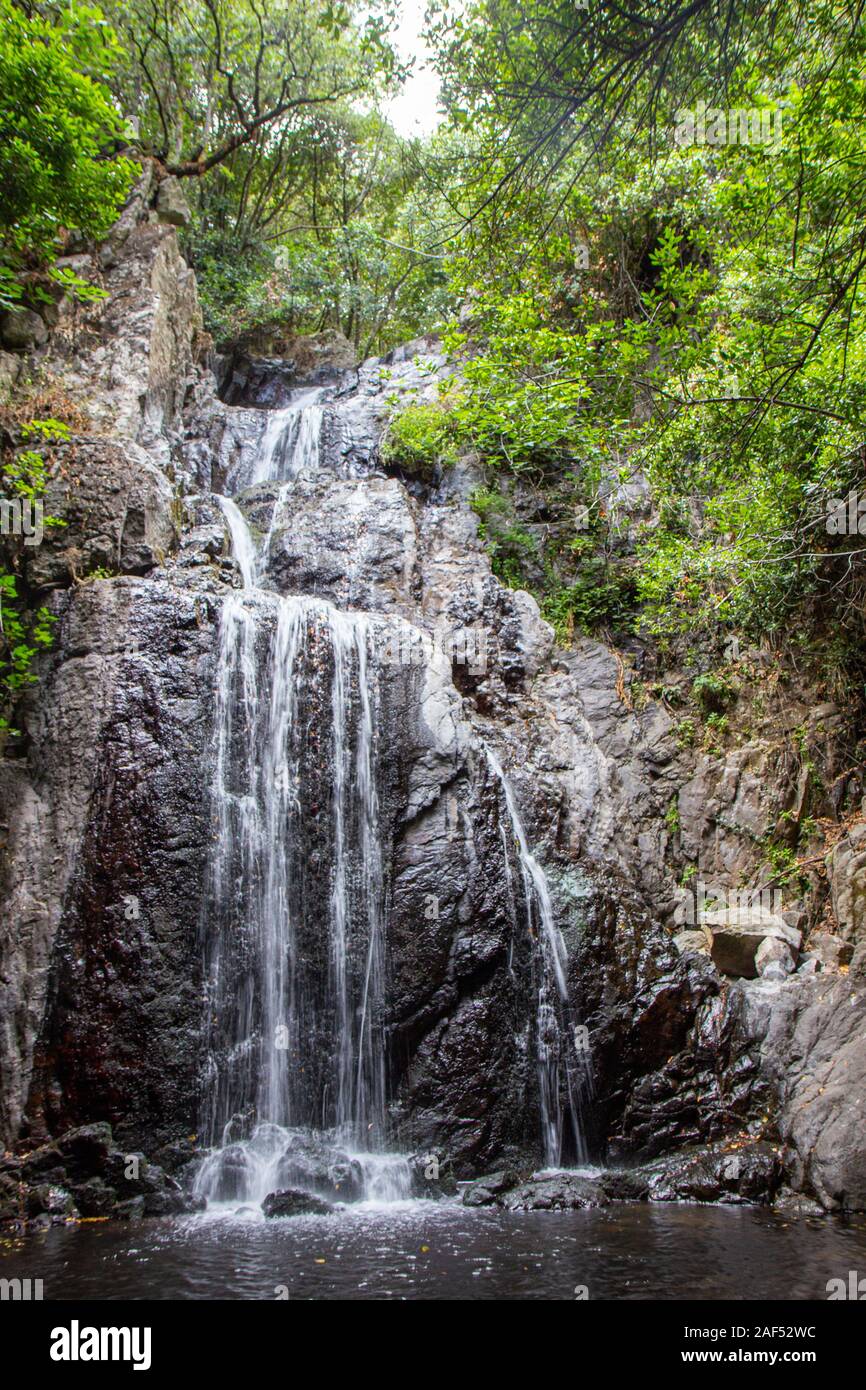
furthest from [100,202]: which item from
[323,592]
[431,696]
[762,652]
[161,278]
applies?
[762,652]

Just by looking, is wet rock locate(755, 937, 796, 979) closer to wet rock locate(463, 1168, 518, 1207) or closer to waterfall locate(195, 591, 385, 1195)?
wet rock locate(463, 1168, 518, 1207)

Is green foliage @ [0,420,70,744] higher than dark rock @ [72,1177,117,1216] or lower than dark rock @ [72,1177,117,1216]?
higher

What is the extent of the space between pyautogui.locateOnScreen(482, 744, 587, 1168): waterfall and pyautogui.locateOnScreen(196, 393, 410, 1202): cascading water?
1.55 meters

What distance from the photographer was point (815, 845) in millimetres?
10039

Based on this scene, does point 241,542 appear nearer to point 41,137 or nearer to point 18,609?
Result: point 18,609

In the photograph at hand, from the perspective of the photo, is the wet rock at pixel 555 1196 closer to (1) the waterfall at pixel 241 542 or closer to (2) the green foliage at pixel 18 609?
(2) the green foliage at pixel 18 609

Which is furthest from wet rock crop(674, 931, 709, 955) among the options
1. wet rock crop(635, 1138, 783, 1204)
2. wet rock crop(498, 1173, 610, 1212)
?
wet rock crop(498, 1173, 610, 1212)

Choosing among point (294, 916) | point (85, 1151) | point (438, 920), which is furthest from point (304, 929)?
point (85, 1151)

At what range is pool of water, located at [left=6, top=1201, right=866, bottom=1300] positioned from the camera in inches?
176

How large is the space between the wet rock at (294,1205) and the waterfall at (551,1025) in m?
2.31

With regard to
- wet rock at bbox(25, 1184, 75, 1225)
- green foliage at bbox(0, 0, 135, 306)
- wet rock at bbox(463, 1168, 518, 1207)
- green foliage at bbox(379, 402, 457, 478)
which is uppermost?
green foliage at bbox(0, 0, 135, 306)

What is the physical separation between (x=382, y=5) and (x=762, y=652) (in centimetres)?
892

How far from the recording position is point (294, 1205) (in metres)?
6.33

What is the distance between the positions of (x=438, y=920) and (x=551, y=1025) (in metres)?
1.54
